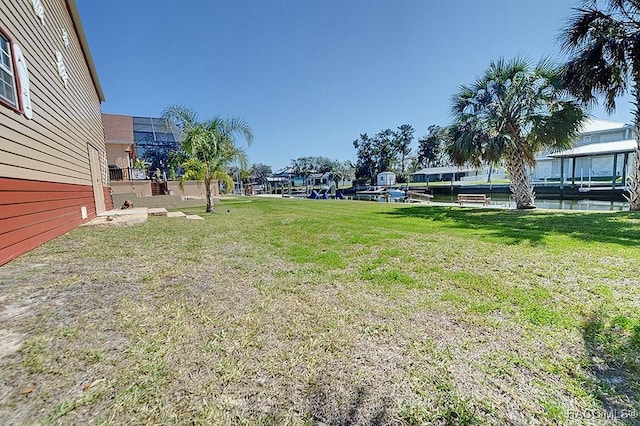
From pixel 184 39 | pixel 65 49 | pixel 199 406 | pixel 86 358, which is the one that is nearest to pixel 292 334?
pixel 199 406

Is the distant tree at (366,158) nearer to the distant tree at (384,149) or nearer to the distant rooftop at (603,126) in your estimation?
the distant tree at (384,149)

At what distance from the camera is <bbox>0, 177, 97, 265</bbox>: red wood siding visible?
3.82 meters

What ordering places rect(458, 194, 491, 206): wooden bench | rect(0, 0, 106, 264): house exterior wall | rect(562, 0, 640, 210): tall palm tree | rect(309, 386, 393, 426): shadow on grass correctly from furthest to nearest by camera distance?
rect(458, 194, 491, 206): wooden bench
rect(562, 0, 640, 210): tall palm tree
rect(0, 0, 106, 264): house exterior wall
rect(309, 386, 393, 426): shadow on grass

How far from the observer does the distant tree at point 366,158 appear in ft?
207

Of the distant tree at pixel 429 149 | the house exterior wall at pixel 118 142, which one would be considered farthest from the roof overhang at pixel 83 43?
the distant tree at pixel 429 149

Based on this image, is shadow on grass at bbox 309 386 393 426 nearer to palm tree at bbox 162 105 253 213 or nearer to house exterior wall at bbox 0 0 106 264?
house exterior wall at bbox 0 0 106 264

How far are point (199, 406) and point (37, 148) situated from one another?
20.4 feet

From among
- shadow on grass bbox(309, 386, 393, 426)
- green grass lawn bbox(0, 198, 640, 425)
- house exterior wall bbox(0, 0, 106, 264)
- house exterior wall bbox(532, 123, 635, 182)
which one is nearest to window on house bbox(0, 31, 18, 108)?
house exterior wall bbox(0, 0, 106, 264)

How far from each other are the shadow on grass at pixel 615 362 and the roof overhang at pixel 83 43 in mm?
14129

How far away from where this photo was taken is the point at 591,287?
10.5 feet

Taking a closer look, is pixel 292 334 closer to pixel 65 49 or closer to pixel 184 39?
pixel 65 49

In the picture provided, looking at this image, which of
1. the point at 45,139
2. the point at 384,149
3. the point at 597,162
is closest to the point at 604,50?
the point at 45,139

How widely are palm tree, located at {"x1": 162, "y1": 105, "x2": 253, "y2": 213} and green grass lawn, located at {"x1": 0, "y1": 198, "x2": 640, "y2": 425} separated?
8.94m

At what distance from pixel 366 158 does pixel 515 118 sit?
171ft
